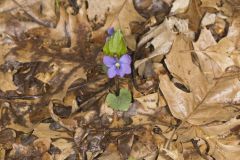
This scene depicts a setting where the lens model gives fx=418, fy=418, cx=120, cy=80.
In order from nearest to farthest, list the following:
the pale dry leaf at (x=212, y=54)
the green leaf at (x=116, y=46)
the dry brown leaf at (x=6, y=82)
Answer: the green leaf at (x=116, y=46), the pale dry leaf at (x=212, y=54), the dry brown leaf at (x=6, y=82)

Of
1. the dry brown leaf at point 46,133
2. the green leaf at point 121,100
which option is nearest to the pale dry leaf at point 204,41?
the green leaf at point 121,100

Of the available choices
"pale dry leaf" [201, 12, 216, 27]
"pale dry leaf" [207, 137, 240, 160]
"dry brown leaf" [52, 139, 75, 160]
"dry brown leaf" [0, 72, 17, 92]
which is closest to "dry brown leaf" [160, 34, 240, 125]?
"pale dry leaf" [207, 137, 240, 160]

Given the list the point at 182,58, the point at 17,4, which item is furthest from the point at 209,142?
the point at 17,4

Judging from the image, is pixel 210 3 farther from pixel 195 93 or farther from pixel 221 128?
pixel 221 128

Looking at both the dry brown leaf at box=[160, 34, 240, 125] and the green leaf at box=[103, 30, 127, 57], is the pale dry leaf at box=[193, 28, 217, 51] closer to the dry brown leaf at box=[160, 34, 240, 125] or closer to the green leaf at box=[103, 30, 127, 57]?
the dry brown leaf at box=[160, 34, 240, 125]

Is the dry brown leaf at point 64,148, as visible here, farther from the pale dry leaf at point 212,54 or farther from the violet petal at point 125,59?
the pale dry leaf at point 212,54
